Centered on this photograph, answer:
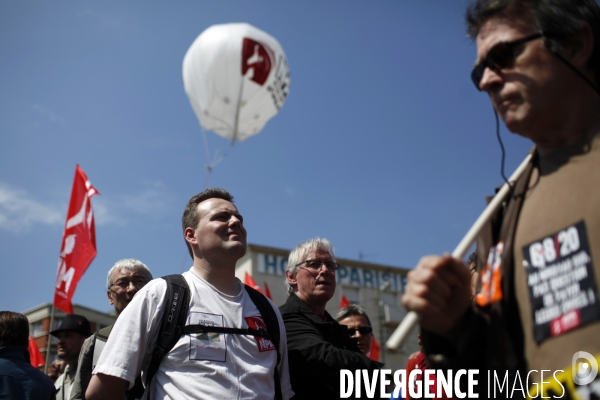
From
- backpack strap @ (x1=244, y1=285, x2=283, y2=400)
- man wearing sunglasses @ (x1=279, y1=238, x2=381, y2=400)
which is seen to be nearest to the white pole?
backpack strap @ (x1=244, y1=285, x2=283, y2=400)

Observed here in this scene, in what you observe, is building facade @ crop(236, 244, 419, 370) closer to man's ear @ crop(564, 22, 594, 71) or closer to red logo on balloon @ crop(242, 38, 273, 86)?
red logo on balloon @ crop(242, 38, 273, 86)

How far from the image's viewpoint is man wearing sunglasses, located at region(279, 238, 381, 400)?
395 cm

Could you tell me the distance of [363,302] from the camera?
5269 cm

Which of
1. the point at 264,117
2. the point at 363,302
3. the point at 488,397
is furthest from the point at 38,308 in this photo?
the point at 488,397

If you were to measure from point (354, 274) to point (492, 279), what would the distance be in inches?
2098

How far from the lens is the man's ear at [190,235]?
4003 mm

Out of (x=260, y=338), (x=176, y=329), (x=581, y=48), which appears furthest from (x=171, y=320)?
(x=581, y=48)

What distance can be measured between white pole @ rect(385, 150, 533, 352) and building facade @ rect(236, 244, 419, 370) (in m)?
45.1

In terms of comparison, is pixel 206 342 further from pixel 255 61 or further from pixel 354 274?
pixel 354 274

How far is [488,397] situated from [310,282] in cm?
319

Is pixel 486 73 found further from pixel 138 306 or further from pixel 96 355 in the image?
pixel 96 355

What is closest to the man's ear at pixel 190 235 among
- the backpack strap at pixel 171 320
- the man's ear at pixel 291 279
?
the backpack strap at pixel 171 320

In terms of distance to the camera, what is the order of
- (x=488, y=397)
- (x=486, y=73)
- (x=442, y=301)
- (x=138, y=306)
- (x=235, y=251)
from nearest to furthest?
1. (x=442, y=301)
2. (x=488, y=397)
3. (x=486, y=73)
4. (x=138, y=306)
5. (x=235, y=251)

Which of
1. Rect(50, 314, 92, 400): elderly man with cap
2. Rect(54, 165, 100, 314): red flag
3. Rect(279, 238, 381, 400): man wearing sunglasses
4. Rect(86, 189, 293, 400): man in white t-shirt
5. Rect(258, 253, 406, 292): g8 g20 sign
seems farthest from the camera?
Rect(258, 253, 406, 292): g8 g20 sign
